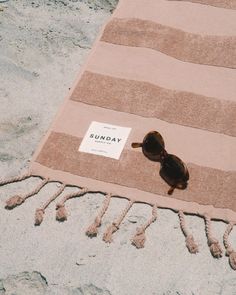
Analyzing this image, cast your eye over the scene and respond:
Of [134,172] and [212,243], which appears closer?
[212,243]

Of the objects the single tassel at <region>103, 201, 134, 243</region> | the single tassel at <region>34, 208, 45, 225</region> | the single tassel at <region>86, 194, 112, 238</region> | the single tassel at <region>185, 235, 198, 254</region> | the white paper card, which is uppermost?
the single tassel at <region>34, 208, 45, 225</region>

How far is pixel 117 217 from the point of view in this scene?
1657 millimetres

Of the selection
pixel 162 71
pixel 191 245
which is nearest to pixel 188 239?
pixel 191 245

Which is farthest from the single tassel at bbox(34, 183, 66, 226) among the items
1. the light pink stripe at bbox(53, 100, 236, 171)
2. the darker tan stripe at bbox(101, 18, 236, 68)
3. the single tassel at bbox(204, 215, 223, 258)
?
the darker tan stripe at bbox(101, 18, 236, 68)

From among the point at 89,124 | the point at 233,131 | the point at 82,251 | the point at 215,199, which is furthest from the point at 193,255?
the point at 89,124

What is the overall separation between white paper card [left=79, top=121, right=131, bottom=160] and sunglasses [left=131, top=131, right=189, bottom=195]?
0.06 metres

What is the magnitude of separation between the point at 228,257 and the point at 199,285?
0.42 feet

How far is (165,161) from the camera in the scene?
1729mm

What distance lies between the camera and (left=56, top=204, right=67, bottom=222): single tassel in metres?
1.65

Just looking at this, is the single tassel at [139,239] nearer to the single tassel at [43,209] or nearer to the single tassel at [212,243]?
the single tassel at [212,243]

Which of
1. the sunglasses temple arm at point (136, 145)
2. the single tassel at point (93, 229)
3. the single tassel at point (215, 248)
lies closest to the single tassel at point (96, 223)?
the single tassel at point (93, 229)

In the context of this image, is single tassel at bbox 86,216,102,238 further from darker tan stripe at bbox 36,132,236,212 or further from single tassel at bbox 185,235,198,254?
single tassel at bbox 185,235,198,254

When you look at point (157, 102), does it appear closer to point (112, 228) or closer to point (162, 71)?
point (162, 71)

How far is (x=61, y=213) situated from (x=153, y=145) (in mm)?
376
